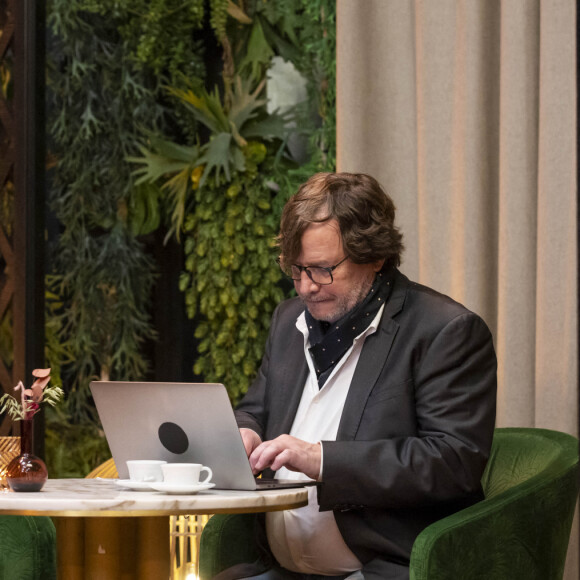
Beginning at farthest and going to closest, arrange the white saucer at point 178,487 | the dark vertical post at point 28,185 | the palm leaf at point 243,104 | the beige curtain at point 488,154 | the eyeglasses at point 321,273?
the palm leaf at point 243,104
the dark vertical post at point 28,185
the beige curtain at point 488,154
the eyeglasses at point 321,273
the white saucer at point 178,487

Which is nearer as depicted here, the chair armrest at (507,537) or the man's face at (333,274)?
the chair armrest at (507,537)

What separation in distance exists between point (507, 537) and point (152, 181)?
2811mm

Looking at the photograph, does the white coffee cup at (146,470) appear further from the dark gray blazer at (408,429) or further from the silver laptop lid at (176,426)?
the dark gray blazer at (408,429)

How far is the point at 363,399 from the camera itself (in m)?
2.15

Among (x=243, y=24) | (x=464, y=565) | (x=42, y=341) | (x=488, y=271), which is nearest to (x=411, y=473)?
(x=464, y=565)

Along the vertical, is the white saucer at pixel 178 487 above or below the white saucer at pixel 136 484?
above

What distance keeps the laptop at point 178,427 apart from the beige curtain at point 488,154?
1194mm

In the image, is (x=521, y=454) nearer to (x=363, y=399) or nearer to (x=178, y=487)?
(x=363, y=399)

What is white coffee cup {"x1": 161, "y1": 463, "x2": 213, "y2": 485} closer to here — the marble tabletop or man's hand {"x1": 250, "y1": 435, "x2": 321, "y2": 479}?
the marble tabletop

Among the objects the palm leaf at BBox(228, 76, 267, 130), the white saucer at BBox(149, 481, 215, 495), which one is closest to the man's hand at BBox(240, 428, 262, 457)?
the white saucer at BBox(149, 481, 215, 495)

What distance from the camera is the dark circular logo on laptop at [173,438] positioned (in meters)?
1.93

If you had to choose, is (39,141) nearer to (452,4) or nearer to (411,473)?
(452,4)

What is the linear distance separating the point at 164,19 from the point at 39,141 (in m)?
0.95

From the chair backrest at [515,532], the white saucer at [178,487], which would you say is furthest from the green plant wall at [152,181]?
the white saucer at [178,487]
